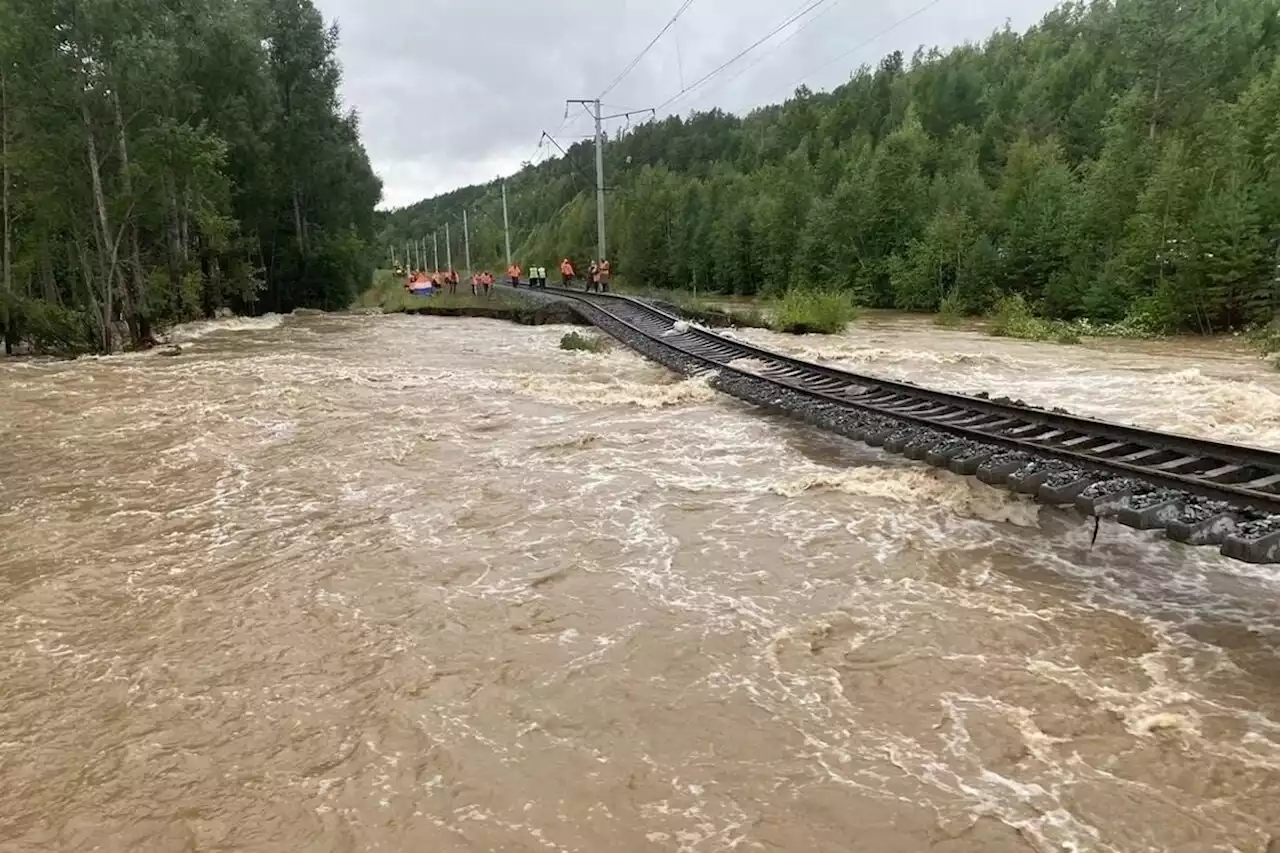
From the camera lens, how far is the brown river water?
3.66 metres

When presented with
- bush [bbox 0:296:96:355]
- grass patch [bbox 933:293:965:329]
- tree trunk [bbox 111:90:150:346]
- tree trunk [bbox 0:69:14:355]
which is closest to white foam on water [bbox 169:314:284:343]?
tree trunk [bbox 111:90:150:346]

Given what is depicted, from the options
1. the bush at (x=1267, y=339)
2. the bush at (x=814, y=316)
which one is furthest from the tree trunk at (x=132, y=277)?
the bush at (x=1267, y=339)

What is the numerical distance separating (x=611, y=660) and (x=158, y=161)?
25244mm

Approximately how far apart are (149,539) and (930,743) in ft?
20.7

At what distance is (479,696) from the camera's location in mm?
4648

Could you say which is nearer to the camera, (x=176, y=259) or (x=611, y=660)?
(x=611, y=660)

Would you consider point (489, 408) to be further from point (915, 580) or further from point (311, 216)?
point (311, 216)

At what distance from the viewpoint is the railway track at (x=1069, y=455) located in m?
6.03

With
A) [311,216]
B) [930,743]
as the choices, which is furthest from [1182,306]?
[311,216]

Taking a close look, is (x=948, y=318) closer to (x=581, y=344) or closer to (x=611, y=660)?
(x=581, y=344)

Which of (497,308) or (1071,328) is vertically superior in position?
(497,308)

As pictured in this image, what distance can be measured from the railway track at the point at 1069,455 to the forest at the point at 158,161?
62.1 feet

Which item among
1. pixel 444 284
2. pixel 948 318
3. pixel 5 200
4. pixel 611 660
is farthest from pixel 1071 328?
pixel 444 284

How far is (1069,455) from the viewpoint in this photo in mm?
7797
